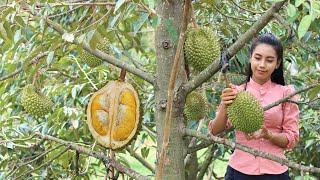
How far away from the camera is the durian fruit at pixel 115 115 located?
152 centimetres

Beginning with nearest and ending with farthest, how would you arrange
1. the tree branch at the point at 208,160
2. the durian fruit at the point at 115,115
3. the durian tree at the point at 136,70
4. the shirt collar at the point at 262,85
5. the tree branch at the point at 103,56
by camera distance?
1. the durian tree at the point at 136,70
2. the tree branch at the point at 103,56
3. the durian fruit at the point at 115,115
4. the shirt collar at the point at 262,85
5. the tree branch at the point at 208,160

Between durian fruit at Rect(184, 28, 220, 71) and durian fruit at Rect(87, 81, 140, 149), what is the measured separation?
190mm

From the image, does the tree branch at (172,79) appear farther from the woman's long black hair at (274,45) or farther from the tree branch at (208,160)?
the tree branch at (208,160)

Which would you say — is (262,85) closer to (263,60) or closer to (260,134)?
(263,60)

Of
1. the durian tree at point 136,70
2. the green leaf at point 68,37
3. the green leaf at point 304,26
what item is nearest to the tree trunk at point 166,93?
the durian tree at point 136,70

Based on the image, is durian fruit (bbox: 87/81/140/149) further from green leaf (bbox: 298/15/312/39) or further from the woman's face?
green leaf (bbox: 298/15/312/39)

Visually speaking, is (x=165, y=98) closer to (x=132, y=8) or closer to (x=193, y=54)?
(x=193, y=54)

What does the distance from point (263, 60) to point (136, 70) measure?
0.38 m

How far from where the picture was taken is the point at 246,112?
1.37m

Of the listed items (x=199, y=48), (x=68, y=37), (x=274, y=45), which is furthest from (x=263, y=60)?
(x=68, y=37)

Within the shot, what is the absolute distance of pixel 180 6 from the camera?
1.49 metres

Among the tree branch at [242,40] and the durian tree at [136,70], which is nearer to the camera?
the tree branch at [242,40]

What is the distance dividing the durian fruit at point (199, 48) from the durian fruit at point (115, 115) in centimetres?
19

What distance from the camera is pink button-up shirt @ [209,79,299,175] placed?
1715mm
